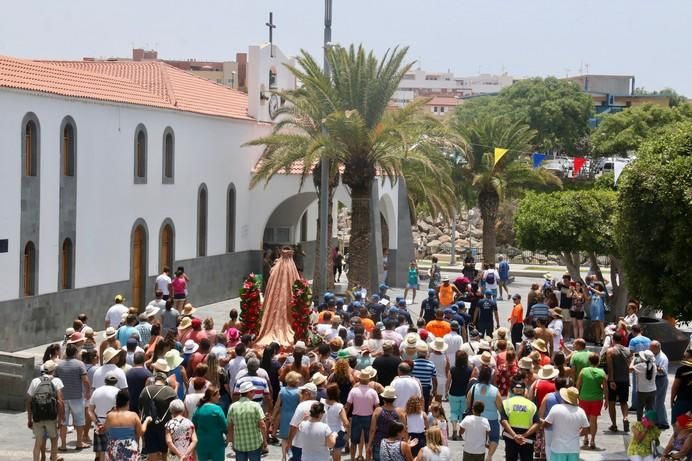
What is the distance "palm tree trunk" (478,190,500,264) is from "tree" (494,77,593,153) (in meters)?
37.4

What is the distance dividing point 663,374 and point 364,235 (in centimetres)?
1637

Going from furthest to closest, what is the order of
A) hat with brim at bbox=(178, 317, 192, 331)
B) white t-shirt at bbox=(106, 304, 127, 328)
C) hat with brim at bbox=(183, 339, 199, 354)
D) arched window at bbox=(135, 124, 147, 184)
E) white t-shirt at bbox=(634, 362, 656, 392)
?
arched window at bbox=(135, 124, 147, 184) → white t-shirt at bbox=(106, 304, 127, 328) → hat with brim at bbox=(178, 317, 192, 331) → white t-shirt at bbox=(634, 362, 656, 392) → hat with brim at bbox=(183, 339, 199, 354)

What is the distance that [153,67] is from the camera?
36.2 meters

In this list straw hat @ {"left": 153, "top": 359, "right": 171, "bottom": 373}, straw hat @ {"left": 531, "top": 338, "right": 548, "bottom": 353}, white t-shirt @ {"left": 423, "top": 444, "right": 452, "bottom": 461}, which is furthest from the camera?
straw hat @ {"left": 531, "top": 338, "right": 548, "bottom": 353}

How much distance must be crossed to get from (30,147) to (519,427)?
14.9m

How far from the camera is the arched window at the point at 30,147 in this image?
24625 millimetres

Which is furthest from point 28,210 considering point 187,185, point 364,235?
point 364,235

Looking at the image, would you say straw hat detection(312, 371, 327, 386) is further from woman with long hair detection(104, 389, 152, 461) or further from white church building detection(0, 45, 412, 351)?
white church building detection(0, 45, 412, 351)

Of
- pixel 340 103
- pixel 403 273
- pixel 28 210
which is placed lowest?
pixel 403 273

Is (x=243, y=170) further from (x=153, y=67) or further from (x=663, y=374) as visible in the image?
(x=663, y=374)

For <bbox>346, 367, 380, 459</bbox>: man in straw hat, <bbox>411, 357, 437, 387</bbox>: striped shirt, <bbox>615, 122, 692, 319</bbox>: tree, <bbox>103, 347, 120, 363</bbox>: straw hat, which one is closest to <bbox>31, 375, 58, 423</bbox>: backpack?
<bbox>103, 347, 120, 363</bbox>: straw hat

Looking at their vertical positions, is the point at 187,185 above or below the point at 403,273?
above

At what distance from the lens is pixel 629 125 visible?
7238 cm

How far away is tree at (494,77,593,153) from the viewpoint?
83750 mm
